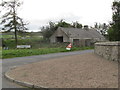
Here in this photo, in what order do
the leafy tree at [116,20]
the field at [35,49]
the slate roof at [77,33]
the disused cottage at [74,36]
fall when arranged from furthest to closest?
the slate roof at [77,33] < the disused cottage at [74,36] < the leafy tree at [116,20] < the field at [35,49]

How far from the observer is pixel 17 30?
1539 inches

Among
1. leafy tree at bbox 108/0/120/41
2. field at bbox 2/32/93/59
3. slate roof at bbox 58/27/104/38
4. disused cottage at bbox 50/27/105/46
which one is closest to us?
field at bbox 2/32/93/59

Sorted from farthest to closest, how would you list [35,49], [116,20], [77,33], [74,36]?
[77,33] → [74,36] → [35,49] → [116,20]

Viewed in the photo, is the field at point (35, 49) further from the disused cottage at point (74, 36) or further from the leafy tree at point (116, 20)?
the leafy tree at point (116, 20)

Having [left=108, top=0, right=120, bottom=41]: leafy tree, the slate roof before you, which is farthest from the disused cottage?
[left=108, top=0, right=120, bottom=41]: leafy tree

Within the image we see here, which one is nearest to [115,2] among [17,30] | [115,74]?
[115,74]

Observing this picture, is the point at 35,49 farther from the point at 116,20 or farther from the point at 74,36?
the point at 74,36

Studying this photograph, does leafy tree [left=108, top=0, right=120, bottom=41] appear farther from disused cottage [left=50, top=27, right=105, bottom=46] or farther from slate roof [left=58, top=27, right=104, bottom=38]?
slate roof [left=58, top=27, right=104, bottom=38]

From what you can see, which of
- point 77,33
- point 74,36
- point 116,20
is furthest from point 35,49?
point 77,33

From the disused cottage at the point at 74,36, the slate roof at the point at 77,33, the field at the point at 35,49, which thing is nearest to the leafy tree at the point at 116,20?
the field at the point at 35,49

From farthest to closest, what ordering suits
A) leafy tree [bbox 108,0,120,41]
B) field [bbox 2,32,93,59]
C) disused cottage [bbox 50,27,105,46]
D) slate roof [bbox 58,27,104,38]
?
slate roof [bbox 58,27,104,38] < disused cottage [bbox 50,27,105,46] < leafy tree [bbox 108,0,120,41] < field [bbox 2,32,93,59]

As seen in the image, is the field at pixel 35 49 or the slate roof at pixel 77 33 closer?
the field at pixel 35 49

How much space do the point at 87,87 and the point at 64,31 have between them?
37.5m

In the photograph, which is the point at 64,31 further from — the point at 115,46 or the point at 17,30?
the point at 115,46
